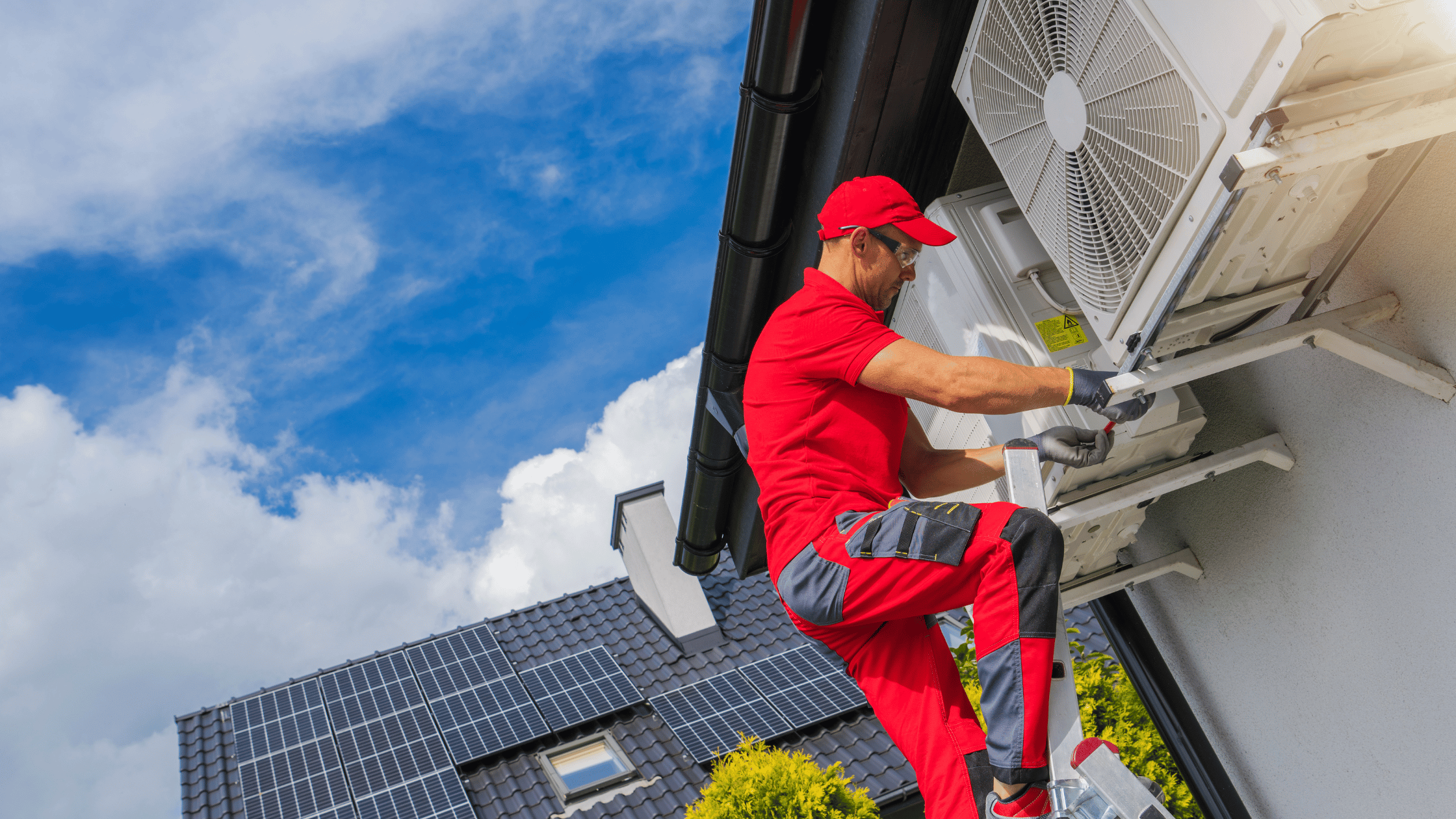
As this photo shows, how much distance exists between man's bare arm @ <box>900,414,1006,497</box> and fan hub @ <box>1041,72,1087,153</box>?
78cm

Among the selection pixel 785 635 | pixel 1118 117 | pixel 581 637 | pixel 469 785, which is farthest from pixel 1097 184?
pixel 581 637

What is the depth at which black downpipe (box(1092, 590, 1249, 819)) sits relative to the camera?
376cm

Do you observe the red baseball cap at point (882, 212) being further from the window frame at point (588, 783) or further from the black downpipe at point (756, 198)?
the window frame at point (588, 783)

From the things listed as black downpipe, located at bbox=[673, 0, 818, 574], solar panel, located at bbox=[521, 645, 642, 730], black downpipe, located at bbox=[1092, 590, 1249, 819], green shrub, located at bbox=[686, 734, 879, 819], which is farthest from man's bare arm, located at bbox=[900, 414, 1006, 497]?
solar panel, located at bbox=[521, 645, 642, 730]

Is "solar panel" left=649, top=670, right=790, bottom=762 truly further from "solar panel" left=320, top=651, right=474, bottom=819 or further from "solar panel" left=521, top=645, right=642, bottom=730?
"solar panel" left=320, top=651, right=474, bottom=819

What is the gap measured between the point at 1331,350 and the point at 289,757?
7971 millimetres

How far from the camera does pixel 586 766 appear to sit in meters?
7.68

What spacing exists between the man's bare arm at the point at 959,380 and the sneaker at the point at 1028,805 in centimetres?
74

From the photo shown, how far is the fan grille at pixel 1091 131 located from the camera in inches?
78.7

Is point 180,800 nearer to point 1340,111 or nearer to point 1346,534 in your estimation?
point 1346,534

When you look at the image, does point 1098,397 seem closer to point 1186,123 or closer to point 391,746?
point 1186,123

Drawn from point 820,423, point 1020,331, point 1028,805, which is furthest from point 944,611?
point 1020,331

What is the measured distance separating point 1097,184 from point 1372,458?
1.12 meters

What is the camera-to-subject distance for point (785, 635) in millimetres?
9141
